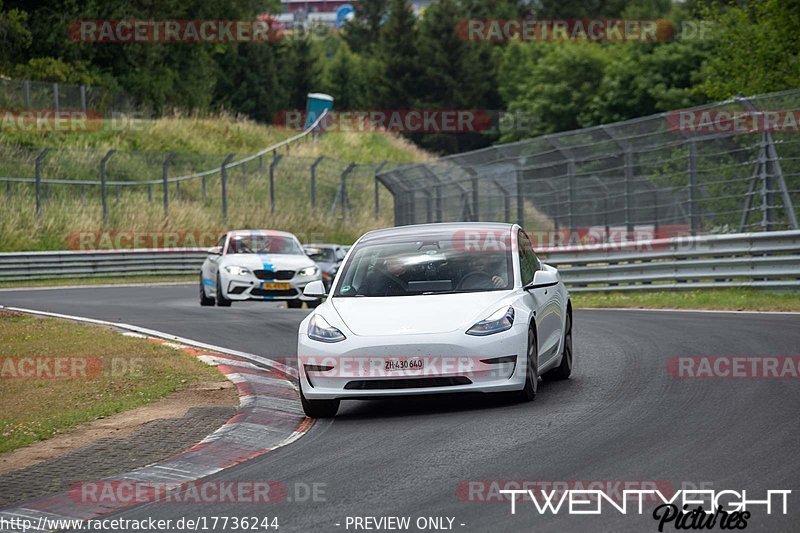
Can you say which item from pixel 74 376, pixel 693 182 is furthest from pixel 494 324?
pixel 693 182

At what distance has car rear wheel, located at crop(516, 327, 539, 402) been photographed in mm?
9539

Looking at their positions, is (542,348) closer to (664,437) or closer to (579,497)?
(664,437)

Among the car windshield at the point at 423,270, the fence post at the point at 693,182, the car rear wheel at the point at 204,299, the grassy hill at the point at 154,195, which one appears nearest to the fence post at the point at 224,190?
the grassy hill at the point at 154,195

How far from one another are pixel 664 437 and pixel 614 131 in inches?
637

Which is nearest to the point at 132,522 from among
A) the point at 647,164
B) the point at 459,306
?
the point at 459,306

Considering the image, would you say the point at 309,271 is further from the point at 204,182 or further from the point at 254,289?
the point at 204,182

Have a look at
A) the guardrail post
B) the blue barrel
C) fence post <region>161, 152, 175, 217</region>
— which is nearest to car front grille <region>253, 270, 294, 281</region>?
the guardrail post

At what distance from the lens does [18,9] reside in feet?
174

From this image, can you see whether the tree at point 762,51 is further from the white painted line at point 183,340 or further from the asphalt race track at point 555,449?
the asphalt race track at point 555,449

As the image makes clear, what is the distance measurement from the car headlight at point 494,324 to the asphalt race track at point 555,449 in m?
0.58

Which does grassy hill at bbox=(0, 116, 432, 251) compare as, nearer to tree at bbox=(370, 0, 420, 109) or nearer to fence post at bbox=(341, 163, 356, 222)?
fence post at bbox=(341, 163, 356, 222)

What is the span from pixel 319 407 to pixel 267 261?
13339 millimetres

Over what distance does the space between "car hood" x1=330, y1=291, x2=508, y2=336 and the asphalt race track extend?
65 centimetres

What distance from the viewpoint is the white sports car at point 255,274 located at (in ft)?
73.9
